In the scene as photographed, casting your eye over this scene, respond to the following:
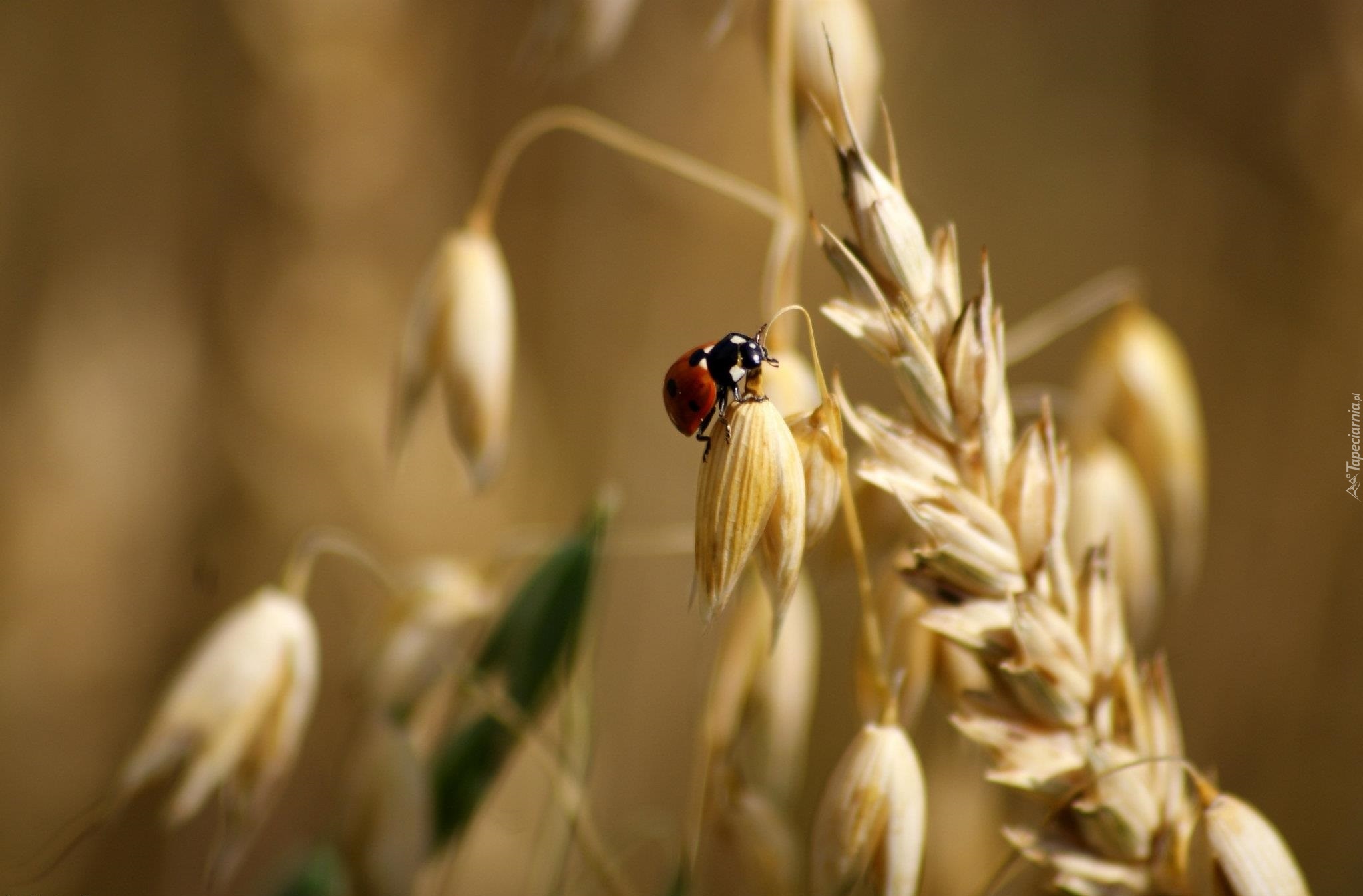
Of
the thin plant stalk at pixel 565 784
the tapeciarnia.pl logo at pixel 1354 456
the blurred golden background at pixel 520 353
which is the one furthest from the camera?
the blurred golden background at pixel 520 353

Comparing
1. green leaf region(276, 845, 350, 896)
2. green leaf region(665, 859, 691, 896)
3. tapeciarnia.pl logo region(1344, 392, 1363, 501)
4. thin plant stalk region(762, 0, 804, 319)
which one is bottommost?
green leaf region(276, 845, 350, 896)

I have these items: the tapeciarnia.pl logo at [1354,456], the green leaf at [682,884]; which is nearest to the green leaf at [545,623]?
the green leaf at [682,884]

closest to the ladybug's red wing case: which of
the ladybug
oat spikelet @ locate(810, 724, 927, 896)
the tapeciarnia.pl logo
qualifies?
the ladybug

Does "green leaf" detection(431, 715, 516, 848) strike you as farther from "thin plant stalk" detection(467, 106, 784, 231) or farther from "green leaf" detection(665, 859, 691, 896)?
"thin plant stalk" detection(467, 106, 784, 231)

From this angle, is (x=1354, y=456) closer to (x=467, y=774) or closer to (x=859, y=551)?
(x=859, y=551)

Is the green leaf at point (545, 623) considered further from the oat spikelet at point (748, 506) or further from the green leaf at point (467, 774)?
the oat spikelet at point (748, 506)

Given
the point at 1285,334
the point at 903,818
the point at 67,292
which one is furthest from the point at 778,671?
the point at 67,292
